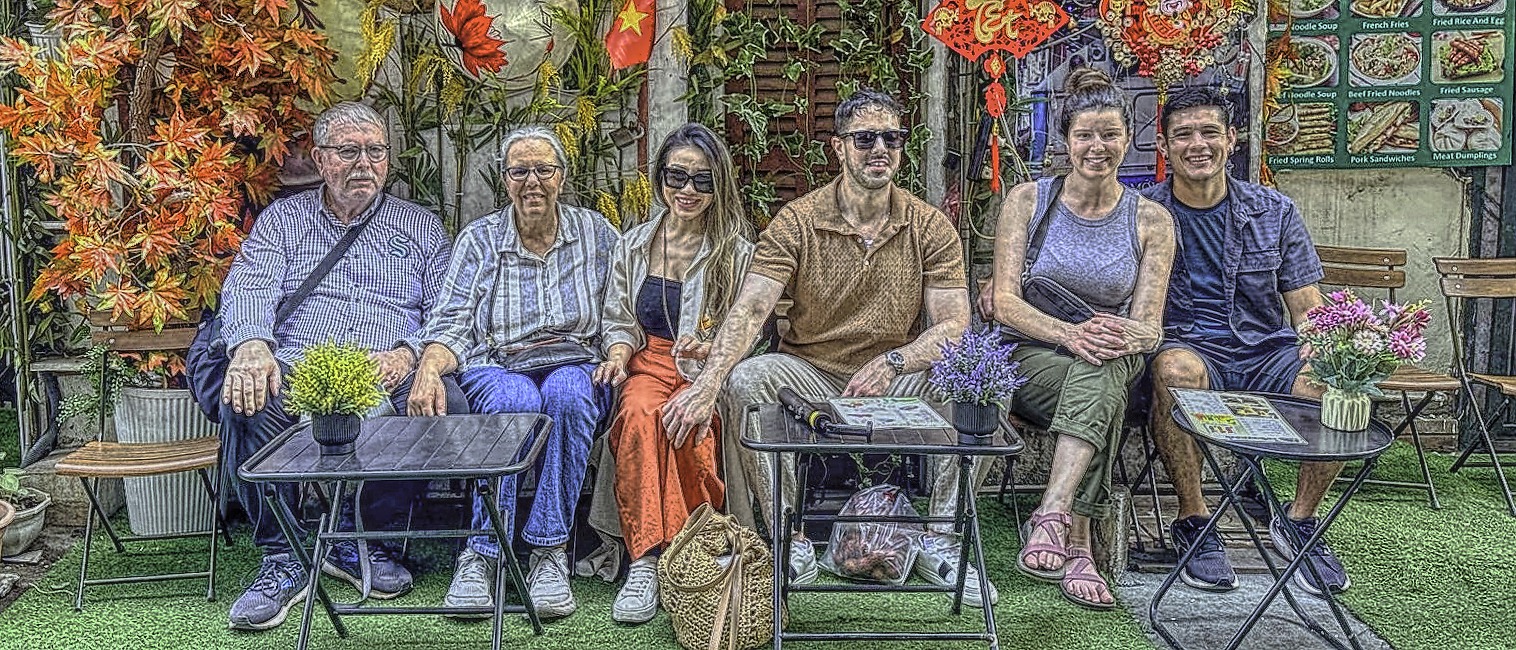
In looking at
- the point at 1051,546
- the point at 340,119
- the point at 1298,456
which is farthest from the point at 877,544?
the point at 340,119

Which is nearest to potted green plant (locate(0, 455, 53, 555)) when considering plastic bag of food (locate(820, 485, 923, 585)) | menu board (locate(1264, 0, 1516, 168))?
plastic bag of food (locate(820, 485, 923, 585))

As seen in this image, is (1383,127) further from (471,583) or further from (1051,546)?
(471,583)

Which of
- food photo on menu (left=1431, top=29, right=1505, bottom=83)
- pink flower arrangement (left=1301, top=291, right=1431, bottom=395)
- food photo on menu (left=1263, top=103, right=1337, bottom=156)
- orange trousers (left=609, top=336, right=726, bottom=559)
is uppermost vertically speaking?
food photo on menu (left=1431, top=29, right=1505, bottom=83)

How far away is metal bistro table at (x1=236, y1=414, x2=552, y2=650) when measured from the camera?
10.8 ft

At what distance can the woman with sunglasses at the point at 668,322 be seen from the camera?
423 cm

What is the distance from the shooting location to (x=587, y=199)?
540cm

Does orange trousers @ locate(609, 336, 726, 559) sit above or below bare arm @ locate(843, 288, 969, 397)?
below

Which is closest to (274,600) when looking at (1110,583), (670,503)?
(670,503)

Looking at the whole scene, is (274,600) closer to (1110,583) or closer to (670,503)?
(670,503)

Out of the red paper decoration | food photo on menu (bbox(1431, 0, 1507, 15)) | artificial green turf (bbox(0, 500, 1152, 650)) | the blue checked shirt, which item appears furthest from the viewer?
food photo on menu (bbox(1431, 0, 1507, 15))

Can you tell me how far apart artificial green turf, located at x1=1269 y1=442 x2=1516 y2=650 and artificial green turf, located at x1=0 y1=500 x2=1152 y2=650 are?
2.94ft

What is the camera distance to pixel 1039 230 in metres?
4.67

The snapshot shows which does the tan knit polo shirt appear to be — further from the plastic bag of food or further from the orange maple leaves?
the orange maple leaves

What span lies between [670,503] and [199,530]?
1.99 m
